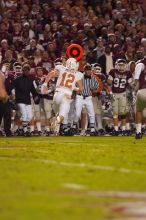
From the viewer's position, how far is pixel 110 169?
1056 centimetres

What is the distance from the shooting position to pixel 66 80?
776 inches

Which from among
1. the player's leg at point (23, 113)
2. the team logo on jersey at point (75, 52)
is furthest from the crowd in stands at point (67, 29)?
the player's leg at point (23, 113)

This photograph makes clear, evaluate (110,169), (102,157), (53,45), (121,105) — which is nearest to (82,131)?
(121,105)

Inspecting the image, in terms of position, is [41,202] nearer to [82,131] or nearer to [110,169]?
[110,169]

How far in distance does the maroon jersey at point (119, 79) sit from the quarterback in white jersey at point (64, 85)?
5.98ft

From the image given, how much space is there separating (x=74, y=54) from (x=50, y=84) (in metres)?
1.14

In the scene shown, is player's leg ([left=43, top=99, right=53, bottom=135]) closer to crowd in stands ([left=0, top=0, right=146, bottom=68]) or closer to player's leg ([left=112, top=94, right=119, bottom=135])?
crowd in stands ([left=0, top=0, right=146, bottom=68])

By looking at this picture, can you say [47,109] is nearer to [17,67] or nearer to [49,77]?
[17,67]

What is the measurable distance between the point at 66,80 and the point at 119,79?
250 cm

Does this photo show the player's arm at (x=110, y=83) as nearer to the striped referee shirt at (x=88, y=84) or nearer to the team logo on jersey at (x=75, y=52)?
the striped referee shirt at (x=88, y=84)

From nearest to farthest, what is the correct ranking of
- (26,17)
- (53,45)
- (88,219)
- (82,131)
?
(88,219) → (82,131) → (53,45) → (26,17)

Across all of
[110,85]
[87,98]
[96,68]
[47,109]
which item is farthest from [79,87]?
[96,68]

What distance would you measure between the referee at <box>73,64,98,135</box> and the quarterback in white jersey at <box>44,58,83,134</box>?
1053 millimetres

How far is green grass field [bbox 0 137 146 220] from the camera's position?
7152 mm
